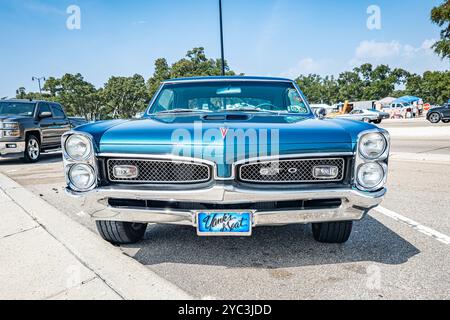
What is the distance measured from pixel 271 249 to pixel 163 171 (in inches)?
47.3

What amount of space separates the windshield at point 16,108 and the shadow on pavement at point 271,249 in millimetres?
8435

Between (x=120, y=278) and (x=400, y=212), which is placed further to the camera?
(x=400, y=212)

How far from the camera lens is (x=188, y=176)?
249cm

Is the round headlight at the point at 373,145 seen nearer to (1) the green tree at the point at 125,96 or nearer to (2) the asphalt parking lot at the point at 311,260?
(2) the asphalt parking lot at the point at 311,260

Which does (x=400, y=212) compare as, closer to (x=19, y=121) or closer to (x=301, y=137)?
(x=301, y=137)

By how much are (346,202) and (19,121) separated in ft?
30.5

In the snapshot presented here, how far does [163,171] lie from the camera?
8.25ft

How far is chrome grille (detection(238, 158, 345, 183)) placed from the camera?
2.46 m

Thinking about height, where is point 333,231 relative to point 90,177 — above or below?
below

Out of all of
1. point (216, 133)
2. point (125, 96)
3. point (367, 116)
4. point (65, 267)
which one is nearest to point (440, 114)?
point (367, 116)

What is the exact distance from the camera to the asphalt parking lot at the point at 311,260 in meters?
2.30

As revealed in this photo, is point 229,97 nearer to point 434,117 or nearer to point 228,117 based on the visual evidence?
point 228,117

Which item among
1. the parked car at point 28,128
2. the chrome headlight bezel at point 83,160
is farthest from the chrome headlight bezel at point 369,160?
the parked car at point 28,128
